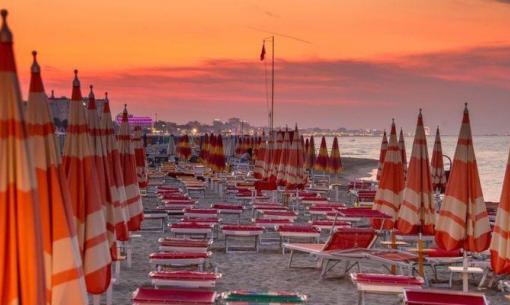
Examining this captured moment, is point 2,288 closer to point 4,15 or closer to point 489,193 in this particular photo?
point 4,15

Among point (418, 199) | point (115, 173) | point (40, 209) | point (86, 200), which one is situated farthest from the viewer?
point (418, 199)

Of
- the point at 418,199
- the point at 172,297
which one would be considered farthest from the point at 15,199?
the point at 418,199

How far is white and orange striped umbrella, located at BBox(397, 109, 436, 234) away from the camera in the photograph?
10469 millimetres

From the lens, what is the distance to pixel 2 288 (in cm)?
426

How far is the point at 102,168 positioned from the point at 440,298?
12.1ft

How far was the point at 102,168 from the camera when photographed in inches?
291

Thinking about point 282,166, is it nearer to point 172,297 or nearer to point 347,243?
point 347,243

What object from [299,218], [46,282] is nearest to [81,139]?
[46,282]

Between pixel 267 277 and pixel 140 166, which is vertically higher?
pixel 140 166

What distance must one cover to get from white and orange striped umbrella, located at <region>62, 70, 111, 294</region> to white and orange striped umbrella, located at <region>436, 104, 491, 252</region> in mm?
4445

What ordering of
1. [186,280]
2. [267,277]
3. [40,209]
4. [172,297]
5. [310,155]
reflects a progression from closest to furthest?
[40,209] < [172,297] < [186,280] < [267,277] < [310,155]

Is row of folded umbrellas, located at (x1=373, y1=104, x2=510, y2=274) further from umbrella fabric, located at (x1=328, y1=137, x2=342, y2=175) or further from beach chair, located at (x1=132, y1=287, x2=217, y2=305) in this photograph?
umbrella fabric, located at (x1=328, y1=137, x2=342, y2=175)

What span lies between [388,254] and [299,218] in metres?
9.00

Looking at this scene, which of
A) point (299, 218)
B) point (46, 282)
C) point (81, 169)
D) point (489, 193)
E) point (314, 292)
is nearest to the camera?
point (46, 282)
